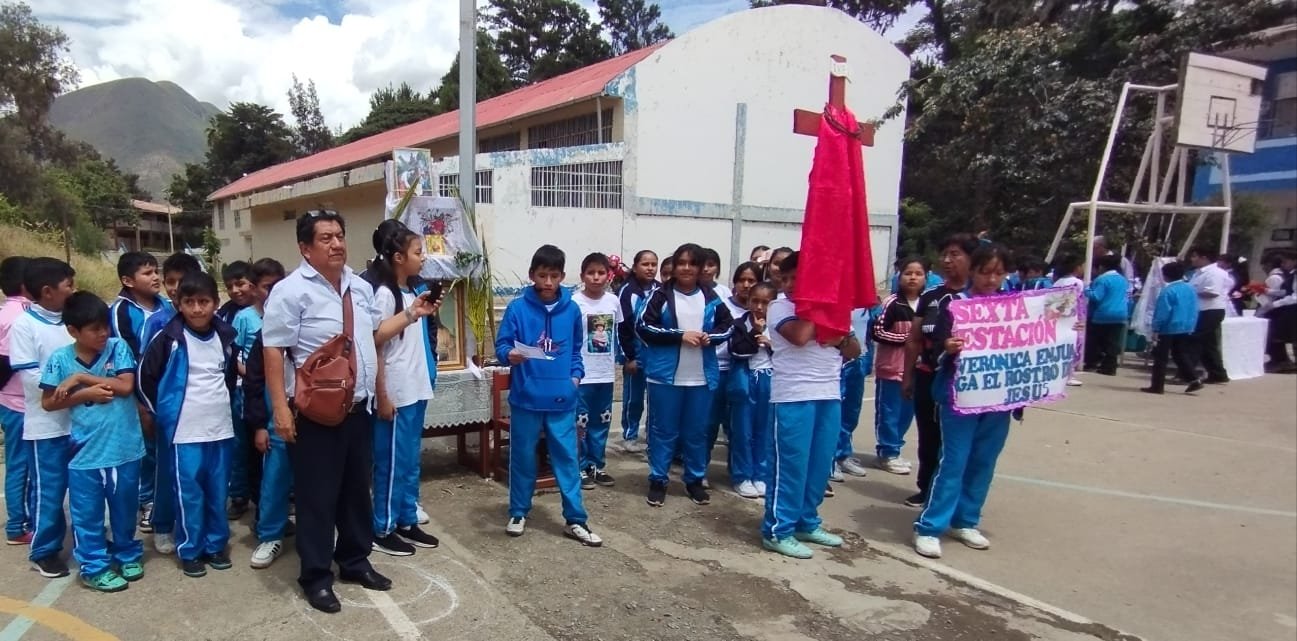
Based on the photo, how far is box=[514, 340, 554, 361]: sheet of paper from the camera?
4145mm

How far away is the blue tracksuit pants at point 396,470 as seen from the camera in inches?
157

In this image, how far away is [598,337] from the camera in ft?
17.3

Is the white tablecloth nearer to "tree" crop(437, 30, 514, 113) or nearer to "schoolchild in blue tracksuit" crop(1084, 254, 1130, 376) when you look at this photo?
"schoolchild in blue tracksuit" crop(1084, 254, 1130, 376)

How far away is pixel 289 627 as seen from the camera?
125 inches

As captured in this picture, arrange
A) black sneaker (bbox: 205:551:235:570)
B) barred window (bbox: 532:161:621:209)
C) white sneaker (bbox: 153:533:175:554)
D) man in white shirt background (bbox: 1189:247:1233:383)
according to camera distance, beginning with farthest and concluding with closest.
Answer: barred window (bbox: 532:161:621:209), man in white shirt background (bbox: 1189:247:1233:383), white sneaker (bbox: 153:533:175:554), black sneaker (bbox: 205:551:235:570)

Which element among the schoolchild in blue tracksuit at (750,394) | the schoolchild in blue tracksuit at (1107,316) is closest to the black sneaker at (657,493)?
the schoolchild in blue tracksuit at (750,394)

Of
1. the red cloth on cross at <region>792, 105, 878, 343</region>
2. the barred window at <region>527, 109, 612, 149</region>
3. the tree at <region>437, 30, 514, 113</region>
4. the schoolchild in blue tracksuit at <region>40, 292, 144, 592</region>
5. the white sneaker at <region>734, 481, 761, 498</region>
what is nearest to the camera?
the schoolchild in blue tracksuit at <region>40, 292, 144, 592</region>

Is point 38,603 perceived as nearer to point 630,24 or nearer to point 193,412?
point 193,412

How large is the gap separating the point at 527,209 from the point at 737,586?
8.42 m

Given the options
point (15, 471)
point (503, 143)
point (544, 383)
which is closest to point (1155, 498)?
point (544, 383)

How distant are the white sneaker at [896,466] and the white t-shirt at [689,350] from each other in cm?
208

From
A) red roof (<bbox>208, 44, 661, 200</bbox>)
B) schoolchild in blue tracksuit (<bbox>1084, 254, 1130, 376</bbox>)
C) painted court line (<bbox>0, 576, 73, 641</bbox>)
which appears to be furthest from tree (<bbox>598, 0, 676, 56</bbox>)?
painted court line (<bbox>0, 576, 73, 641</bbox>)

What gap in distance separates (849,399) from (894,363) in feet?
1.45

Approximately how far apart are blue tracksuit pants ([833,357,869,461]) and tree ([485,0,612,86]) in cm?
3084
